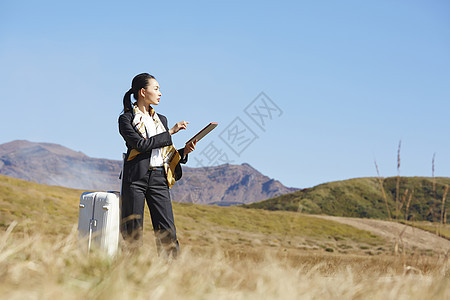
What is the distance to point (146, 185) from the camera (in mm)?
3467

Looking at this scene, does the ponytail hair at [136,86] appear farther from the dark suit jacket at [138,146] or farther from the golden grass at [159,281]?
the golden grass at [159,281]

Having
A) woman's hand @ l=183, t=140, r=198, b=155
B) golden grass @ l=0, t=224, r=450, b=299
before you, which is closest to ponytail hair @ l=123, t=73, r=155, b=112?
woman's hand @ l=183, t=140, r=198, b=155

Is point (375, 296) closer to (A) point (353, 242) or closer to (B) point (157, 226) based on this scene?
(B) point (157, 226)

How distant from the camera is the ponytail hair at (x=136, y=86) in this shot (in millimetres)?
3611

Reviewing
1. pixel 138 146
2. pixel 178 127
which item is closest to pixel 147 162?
pixel 138 146

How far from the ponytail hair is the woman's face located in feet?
0.10

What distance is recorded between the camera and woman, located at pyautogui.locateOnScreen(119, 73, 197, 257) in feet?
11.2

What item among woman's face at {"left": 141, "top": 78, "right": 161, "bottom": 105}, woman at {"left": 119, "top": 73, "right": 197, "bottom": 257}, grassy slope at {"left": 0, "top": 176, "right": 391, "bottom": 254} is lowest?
grassy slope at {"left": 0, "top": 176, "right": 391, "bottom": 254}

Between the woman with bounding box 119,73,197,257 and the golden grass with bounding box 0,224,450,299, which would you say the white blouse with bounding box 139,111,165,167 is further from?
the golden grass with bounding box 0,224,450,299

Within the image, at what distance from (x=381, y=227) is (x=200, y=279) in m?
20.6

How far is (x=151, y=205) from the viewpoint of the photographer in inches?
139

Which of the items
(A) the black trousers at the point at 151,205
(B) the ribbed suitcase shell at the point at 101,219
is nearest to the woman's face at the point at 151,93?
(A) the black trousers at the point at 151,205

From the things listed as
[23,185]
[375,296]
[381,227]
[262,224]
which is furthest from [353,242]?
[375,296]

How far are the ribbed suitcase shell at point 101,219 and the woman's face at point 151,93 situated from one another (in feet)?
2.55
